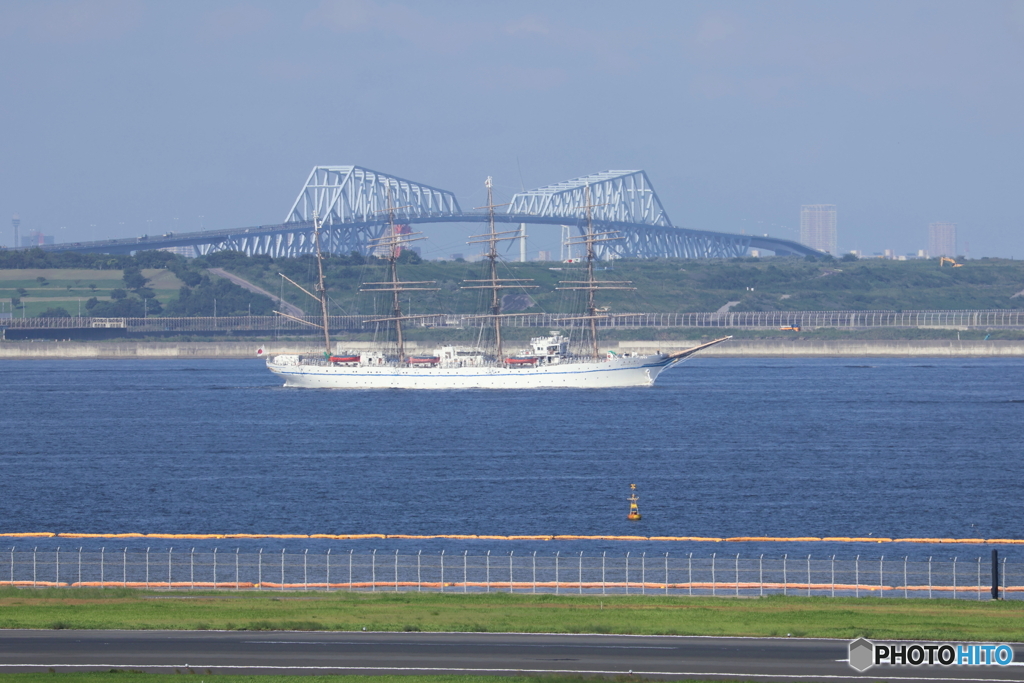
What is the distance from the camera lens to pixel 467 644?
2134 centimetres

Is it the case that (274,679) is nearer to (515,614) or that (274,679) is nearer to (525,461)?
(515,614)

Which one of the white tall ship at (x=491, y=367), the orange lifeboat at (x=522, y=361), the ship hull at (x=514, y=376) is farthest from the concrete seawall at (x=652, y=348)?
the orange lifeboat at (x=522, y=361)

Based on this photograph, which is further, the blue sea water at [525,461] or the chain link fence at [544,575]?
the blue sea water at [525,461]

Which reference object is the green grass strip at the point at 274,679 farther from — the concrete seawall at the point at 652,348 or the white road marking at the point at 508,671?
the concrete seawall at the point at 652,348

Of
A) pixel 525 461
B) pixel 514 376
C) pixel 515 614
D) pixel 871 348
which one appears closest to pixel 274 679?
pixel 515 614

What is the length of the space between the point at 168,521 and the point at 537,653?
23.3m

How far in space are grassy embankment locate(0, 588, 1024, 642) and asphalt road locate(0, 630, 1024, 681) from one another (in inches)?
23.2

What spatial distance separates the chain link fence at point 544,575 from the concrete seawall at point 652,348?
137m

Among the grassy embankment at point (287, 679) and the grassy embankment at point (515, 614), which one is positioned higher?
the grassy embankment at point (287, 679)

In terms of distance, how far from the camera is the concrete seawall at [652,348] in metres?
171

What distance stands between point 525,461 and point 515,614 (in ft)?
110

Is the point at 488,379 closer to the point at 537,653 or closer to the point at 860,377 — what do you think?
the point at 860,377

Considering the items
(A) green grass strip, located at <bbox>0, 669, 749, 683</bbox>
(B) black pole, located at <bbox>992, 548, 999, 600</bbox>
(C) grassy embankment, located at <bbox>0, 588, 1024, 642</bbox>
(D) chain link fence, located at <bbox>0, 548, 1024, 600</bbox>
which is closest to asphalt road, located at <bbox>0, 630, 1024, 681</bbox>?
(A) green grass strip, located at <bbox>0, 669, 749, 683</bbox>

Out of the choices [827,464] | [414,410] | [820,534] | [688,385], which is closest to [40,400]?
[414,410]
